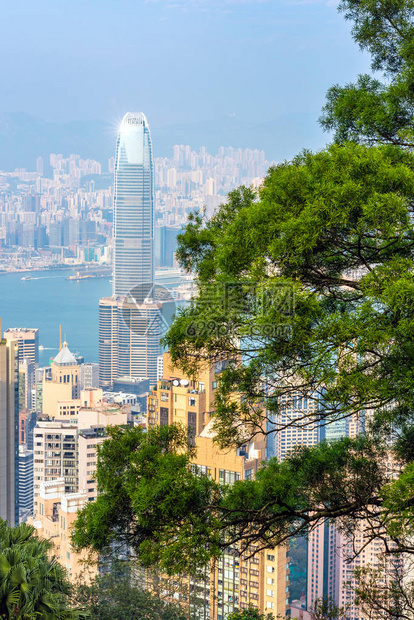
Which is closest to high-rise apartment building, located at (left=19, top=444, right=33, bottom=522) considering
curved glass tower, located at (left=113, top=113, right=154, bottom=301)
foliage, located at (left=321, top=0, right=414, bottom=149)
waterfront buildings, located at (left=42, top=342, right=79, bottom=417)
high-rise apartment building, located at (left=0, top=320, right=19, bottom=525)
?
waterfront buildings, located at (left=42, top=342, right=79, bottom=417)

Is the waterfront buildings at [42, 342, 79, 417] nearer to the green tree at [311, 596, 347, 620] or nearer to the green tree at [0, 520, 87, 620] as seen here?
the green tree at [0, 520, 87, 620]

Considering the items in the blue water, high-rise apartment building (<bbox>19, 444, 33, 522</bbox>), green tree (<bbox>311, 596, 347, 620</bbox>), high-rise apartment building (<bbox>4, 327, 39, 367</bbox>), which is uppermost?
the blue water

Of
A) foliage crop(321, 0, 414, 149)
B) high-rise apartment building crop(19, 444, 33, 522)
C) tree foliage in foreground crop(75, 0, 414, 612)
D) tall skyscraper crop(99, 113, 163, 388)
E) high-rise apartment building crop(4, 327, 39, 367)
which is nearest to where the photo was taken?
tree foliage in foreground crop(75, 0, 414, 612)

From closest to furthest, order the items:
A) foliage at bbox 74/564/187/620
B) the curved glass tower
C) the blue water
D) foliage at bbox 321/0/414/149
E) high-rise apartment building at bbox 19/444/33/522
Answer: foliage at bbox 321/0/414/149
foliage at bbox 74/564/187/620
high-rise apartment building at bbox 19/444/33/522
the blue water
the curved glass tower

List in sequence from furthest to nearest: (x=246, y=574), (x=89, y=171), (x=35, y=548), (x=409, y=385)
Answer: (x=89, y=171) → (x=246, y=574) → (x=35, y=548) → (x=409, y=385)

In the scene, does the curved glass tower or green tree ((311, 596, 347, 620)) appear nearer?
green tree ((311, 596, 347, 620))

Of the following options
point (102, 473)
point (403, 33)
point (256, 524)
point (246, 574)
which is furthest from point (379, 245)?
point (246, 574)

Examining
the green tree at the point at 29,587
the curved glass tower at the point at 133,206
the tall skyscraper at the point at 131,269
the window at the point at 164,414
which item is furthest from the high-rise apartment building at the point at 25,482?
the green tree at the point at 29,587

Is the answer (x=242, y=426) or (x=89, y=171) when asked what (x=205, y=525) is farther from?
(x=89, y=171)
